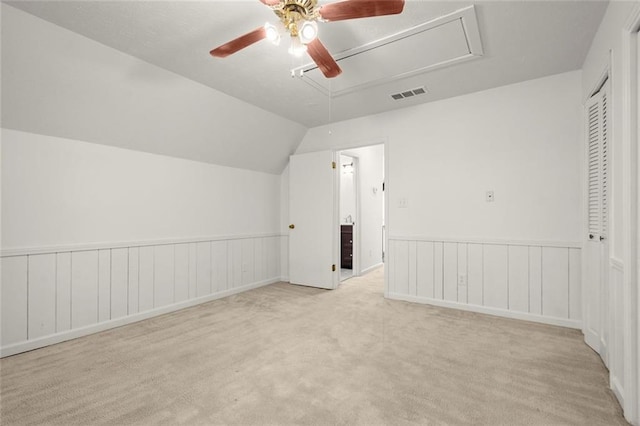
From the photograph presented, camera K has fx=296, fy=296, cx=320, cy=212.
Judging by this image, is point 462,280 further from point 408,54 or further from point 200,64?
point 200,64

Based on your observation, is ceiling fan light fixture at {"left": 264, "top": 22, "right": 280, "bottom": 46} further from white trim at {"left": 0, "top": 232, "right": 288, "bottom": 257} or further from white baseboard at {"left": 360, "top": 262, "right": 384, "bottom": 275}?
white baseboard at {"left": 360, "top": 262, "right": 384, "bottom": 275}

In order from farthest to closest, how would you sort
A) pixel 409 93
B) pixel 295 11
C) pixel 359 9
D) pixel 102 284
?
pixel 409 93 < pixel 102 284 < pixel 295 11 < pixel 359 9

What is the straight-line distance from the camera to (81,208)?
8.87 feet

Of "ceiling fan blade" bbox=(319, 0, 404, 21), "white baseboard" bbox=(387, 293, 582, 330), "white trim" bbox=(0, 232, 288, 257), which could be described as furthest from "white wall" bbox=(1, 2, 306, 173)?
"white baseboard" bbox=(387, 293, 582, 330)

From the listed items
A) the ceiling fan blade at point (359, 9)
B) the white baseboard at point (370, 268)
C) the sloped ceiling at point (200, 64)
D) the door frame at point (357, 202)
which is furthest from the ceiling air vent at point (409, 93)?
the white baseboard at point (370, 268)

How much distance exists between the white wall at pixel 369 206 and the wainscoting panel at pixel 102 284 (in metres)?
2.26

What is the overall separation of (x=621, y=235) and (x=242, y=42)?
2478 millimetres

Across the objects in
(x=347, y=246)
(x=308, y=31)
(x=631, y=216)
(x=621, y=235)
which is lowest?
(x=347, y=246)

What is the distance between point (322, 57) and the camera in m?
1.88

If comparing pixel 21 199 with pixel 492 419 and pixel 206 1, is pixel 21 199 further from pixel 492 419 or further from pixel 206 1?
pixel 492 419

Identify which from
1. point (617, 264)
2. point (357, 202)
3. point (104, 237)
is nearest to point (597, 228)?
point (617, 264)

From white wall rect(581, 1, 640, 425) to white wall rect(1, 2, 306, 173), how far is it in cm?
318

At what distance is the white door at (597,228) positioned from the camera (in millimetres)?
2121

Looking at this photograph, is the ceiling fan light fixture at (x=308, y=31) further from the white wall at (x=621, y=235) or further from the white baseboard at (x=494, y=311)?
the white baseboard at (x=494, y=311)
